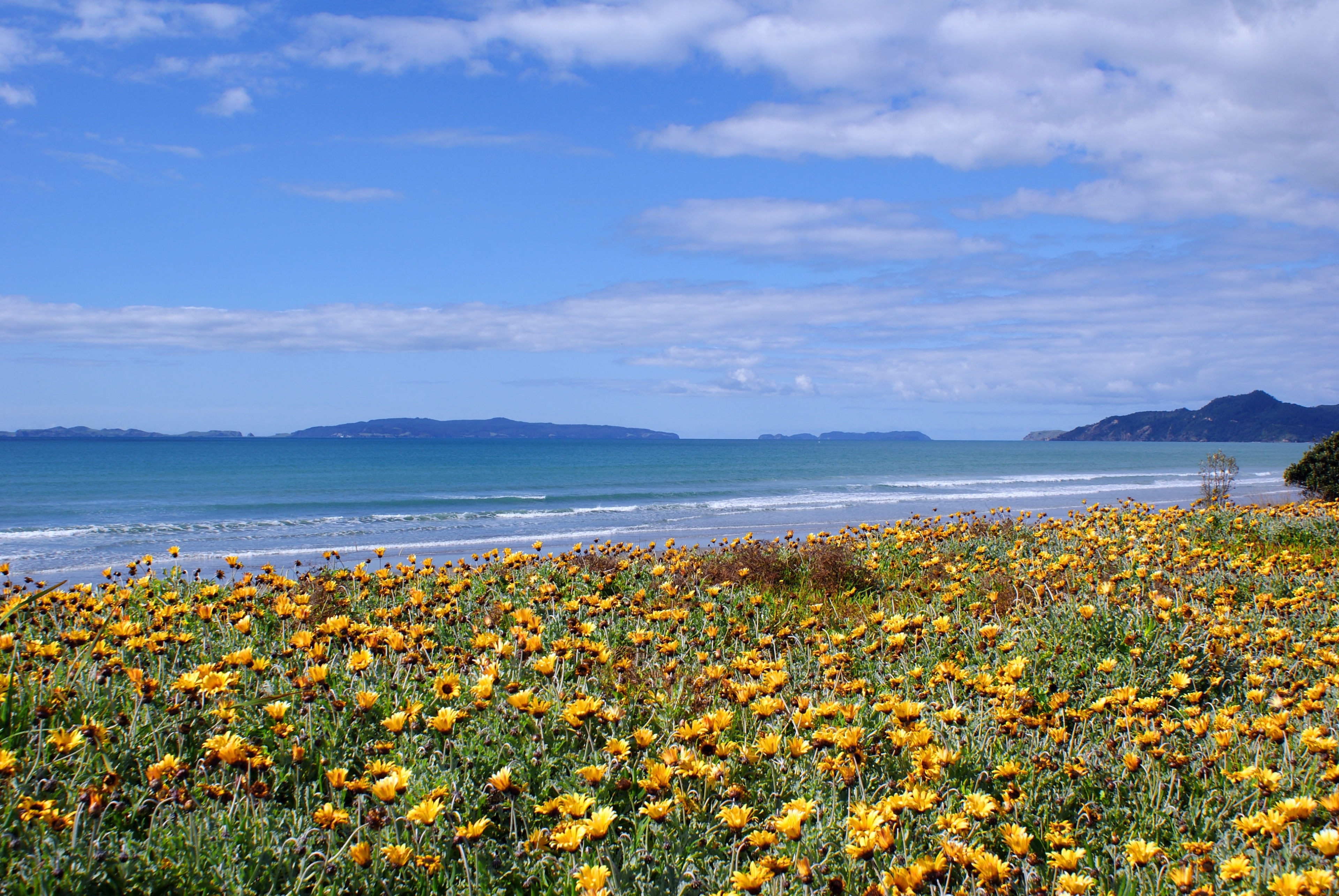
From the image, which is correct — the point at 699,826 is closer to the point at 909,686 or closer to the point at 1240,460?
the point at 909,686

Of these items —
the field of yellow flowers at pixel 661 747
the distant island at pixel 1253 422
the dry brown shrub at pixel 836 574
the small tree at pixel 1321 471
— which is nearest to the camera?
the field of yellow flowers at pixel 661 747

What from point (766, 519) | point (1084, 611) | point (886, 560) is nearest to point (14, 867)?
point (1084, 611)

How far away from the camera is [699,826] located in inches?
106

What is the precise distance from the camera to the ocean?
21062mm

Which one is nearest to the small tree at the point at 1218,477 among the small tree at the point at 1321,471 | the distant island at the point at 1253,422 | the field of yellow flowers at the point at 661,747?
the small tree at the point at 1321,471

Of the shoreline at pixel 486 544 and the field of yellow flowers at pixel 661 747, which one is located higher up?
the field of yellow flowers at pixel 661 747

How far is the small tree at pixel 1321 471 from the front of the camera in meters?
17.9

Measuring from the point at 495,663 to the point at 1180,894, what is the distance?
2471 millimetres

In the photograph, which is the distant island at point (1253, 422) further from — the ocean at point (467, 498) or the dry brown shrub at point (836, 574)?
the dry brown shrub at point (836, 574)

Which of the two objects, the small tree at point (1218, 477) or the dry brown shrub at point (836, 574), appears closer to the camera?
the dry brown shrub at point (836, 574)

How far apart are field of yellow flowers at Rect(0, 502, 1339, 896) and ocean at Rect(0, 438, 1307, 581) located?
342 inches

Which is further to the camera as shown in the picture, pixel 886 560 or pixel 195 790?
pixel 886 560

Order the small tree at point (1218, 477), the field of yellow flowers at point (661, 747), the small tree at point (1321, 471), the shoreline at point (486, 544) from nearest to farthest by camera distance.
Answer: the field of yellow flowers at point (661, 747) < the shoreline at point (486, 544) < the small tree at point (1321, 471) < the small tree at point (1218, 477)

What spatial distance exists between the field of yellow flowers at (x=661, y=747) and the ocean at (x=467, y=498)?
8682 mm
